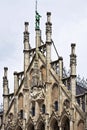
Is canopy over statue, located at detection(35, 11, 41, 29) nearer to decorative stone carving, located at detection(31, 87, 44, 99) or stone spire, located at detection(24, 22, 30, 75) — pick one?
stone spire, located at detection(24, 22, 30, 75)

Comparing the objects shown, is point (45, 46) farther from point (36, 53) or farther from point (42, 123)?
point (42, 123)

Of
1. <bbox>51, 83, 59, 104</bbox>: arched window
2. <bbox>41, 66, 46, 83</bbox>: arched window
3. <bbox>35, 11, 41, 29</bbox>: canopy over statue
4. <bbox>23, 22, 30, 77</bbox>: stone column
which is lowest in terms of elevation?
<bbox>51, 83, 59, 104</bbox>: arched window

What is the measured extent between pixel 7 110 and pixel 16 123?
2500 mm

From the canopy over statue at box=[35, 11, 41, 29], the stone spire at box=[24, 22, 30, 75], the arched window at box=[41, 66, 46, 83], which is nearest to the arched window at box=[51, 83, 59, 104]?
the arched window at box=[41, 66, 46, 83]

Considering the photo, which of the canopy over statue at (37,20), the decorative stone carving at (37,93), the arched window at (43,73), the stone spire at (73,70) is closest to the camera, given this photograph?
the stone spire at (73,70)

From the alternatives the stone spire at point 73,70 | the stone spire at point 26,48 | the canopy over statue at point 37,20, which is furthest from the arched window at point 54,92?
the canopy over statue at point 37,20

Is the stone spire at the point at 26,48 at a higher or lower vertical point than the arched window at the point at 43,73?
higher

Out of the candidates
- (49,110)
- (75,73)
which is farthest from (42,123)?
(75,73)

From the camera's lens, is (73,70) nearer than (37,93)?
Yes

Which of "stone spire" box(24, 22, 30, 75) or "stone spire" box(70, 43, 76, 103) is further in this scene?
"stone spire" box(24, 22, 30, 75)

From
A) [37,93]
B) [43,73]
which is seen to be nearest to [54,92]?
[37,93]

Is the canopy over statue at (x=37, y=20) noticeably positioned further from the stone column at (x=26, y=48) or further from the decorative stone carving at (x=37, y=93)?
the decorative stone carving at (x=37, y=93)

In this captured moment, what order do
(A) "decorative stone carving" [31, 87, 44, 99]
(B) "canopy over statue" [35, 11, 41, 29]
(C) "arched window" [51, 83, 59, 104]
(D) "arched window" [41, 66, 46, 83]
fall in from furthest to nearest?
(B) "canopy over statue" [35, 11, 41, 29] < (D) "arched window" [41, 66, 46, 83] < (A) "decorative stone carving" [31, 87, 44, 99] < (C) "arched window" [51, 83, 59, 104]

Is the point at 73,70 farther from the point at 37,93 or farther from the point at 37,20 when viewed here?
the point at 37,20
